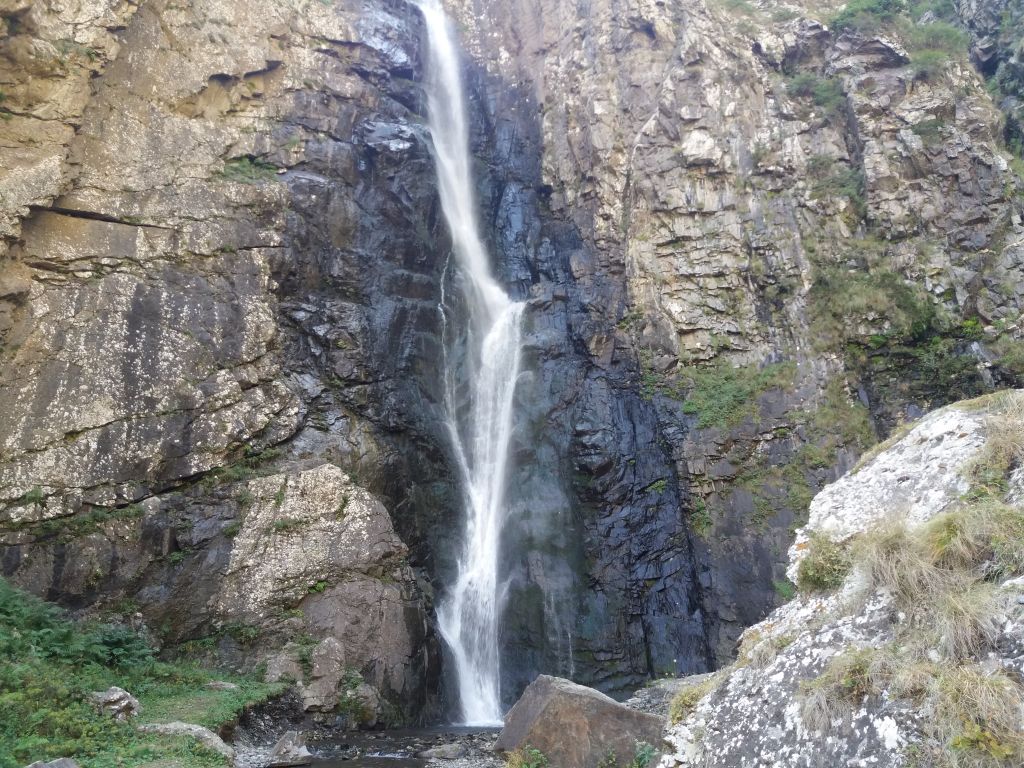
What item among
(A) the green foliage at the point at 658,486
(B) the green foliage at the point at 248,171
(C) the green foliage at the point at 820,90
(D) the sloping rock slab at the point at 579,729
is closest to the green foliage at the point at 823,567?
(D) the sloping rock slab at the point at 579,729

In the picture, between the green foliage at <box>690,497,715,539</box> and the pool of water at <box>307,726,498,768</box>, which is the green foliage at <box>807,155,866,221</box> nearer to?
the green foliage at <box>690,497,715,539</box>

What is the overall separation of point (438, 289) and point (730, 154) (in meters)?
9.90

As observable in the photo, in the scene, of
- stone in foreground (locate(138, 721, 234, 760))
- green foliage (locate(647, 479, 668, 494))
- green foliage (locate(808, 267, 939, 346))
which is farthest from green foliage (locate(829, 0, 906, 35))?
stone in foreground (locate(138, 721, 234, 760))

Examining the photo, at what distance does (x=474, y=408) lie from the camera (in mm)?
19281

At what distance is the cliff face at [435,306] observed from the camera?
14047 millimetres

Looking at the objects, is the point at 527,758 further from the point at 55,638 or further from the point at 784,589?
the point at 784,589

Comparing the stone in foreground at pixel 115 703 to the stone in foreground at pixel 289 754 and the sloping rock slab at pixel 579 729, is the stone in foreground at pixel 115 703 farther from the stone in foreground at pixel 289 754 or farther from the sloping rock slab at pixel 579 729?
the sloping rock slab at pixel 579 729

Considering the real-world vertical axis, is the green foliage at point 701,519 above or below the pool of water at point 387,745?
above

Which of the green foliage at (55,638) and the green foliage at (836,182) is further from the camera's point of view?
the green foliage at (836,182)

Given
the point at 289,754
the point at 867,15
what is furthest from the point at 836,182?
the point at 289,754

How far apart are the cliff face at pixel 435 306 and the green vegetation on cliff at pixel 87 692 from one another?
1.39 meters

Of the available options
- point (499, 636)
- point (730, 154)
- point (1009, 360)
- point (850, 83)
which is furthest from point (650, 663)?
point (850, 83)

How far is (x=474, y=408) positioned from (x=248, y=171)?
344 inches

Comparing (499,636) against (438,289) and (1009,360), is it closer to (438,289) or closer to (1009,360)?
(438,289)
